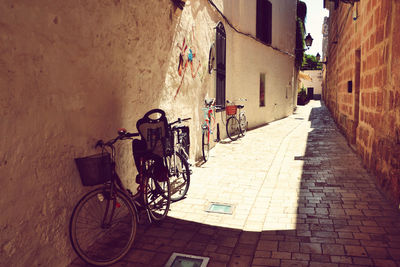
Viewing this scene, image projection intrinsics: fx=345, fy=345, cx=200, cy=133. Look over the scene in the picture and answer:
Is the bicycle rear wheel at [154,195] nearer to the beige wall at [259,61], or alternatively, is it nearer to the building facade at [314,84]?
the beige wall at [259,61]

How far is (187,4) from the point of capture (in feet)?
21.1

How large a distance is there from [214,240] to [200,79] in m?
4.61

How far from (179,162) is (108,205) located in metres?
2.08

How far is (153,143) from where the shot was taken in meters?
3.84

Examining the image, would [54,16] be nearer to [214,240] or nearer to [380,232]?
[214,240]

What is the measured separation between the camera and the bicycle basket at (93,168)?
306cm

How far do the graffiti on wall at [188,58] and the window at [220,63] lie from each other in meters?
2.05

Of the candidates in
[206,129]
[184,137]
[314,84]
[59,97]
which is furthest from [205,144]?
[314,84]

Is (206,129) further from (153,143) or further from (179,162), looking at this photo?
(153,143)

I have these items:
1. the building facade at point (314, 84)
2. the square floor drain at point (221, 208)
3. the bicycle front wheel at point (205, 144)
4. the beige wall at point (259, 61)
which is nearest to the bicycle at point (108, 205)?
the square floor drain at point (221, 208)

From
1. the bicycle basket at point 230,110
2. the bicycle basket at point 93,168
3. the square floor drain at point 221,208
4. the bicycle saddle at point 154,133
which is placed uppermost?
the bicycle basket at point 230,110

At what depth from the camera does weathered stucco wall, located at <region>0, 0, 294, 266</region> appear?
2.42m

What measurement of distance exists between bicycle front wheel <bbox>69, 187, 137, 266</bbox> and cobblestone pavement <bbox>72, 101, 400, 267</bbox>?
17 centimetres

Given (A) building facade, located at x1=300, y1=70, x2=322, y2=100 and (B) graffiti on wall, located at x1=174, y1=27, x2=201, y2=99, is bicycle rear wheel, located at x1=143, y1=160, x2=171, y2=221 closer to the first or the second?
(B) graffiti on wall, located at x1=174, y1=27, x2=201, y2=99
